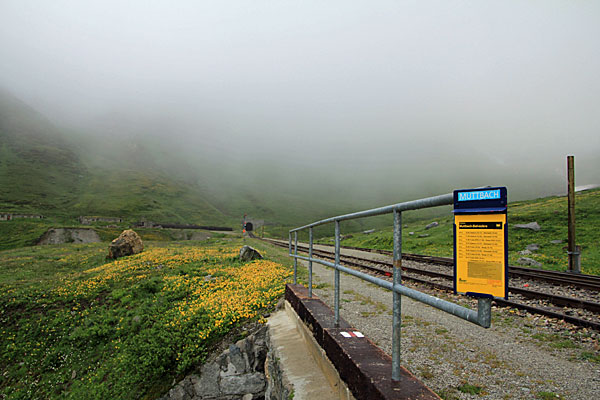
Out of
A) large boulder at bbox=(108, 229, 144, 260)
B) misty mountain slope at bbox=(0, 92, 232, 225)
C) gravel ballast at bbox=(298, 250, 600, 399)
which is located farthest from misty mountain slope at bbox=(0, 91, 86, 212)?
gravel ballast at bbox=(298, 250, 600, 399)

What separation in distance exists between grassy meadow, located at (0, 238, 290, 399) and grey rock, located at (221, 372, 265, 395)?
74 cm

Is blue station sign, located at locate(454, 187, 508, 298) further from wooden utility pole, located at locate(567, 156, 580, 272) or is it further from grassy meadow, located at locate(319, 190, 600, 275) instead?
wooden utility pole, located at locate(567, 156, 580, 272)

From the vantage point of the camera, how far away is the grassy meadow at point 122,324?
7.16 meters

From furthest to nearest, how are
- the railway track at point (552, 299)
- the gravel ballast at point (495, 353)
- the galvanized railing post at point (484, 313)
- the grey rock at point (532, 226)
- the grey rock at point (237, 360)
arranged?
1. the grey rock at point (532, 226)
2. the grey rock at point (237, 360)
3. the railway track at point (552, 299)
4. the gravel ballast at point (495, 353)
5. the galvanized railing post at point (484, 313)

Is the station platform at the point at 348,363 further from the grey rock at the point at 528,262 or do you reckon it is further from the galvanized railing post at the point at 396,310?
the grey rock at the point at 528,262

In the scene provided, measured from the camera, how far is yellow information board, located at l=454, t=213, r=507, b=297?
5.68 feet

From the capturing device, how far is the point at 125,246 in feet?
64.0

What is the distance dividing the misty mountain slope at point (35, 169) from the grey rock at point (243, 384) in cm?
10132

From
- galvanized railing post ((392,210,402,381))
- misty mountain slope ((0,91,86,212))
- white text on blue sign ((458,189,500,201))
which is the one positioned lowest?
galvanized railing post ((392,210,402,381))

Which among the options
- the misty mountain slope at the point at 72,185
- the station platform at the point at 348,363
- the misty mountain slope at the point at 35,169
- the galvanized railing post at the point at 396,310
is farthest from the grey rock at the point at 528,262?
the misty mountain slope at the point at 35,169

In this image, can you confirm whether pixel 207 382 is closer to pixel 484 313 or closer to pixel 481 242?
pixel 484 313

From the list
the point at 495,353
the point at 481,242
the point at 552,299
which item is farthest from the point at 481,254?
the point at 552,299

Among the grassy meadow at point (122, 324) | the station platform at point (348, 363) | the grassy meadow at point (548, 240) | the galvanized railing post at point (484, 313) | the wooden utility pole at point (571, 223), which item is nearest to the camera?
the galvanized railing post at point (484, 313)

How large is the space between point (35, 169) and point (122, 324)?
534 feet
